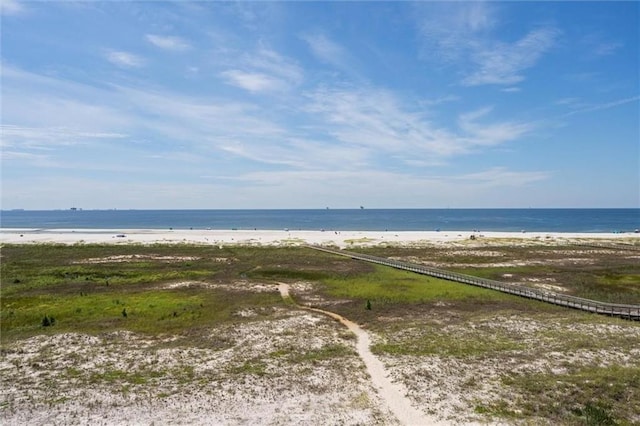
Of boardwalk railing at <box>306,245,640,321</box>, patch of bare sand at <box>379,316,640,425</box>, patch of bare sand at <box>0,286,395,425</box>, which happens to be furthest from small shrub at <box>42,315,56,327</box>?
boardwalk railing at <box>306,245,640,321</box>

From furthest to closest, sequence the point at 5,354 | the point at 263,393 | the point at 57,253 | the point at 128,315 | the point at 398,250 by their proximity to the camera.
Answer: the point at 398,250, the point at 57,253, the point at 128,315, the point at 5,354, the point at 263,393

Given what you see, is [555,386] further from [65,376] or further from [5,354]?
[5,354]

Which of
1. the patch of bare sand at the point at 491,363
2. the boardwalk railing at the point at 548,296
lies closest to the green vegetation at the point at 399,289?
the boardwalk railing at the point at 548,296

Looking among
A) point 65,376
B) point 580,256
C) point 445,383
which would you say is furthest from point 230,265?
point 580,256

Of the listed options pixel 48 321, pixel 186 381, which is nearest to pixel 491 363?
pixel 186 381

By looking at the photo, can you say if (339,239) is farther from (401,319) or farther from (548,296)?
(401,319)

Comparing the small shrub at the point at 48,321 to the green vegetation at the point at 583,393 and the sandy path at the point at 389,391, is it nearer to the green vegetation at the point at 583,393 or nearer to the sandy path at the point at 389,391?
the sandy path at the point at 389,391

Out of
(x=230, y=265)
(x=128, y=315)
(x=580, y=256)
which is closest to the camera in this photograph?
(x=128, y=315)

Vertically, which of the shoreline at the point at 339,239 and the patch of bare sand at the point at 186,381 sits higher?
the shoreline at the point at 339,239
